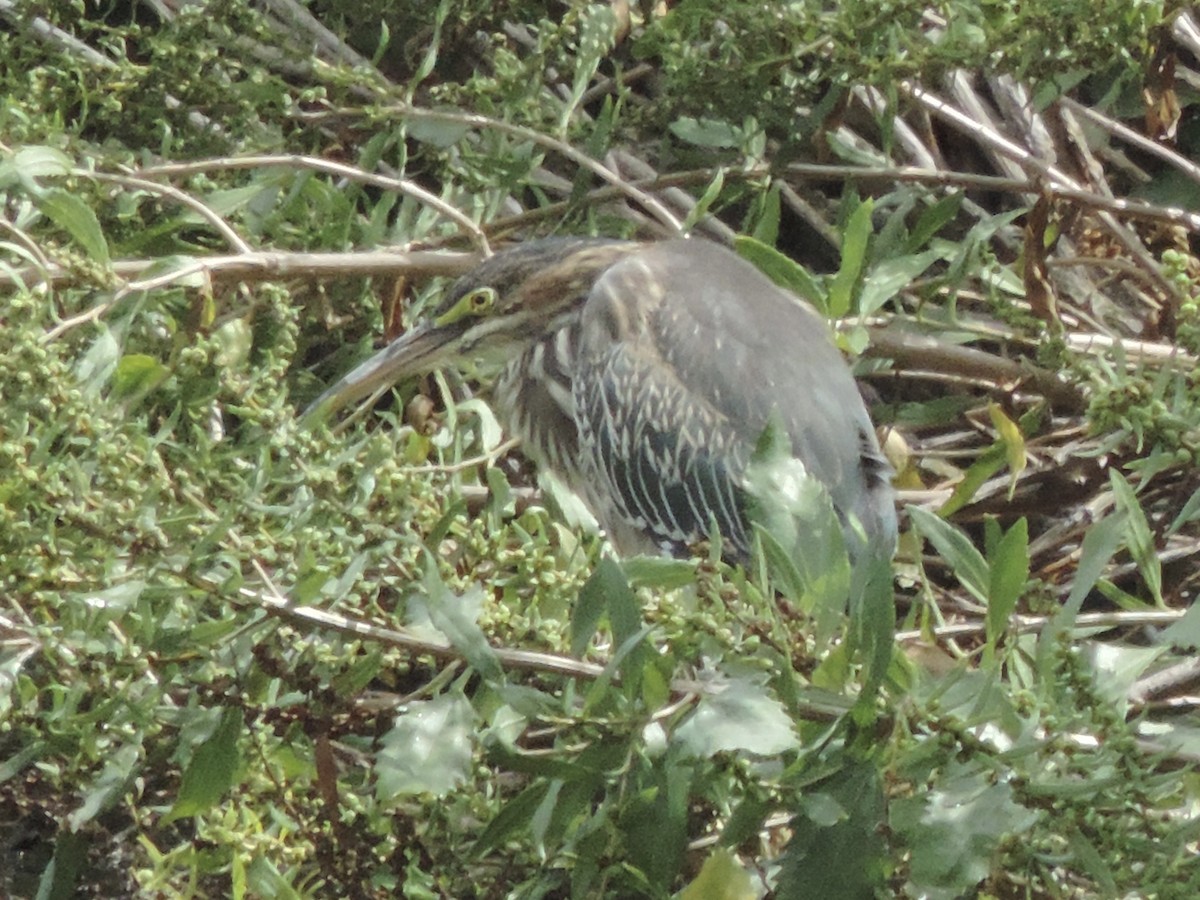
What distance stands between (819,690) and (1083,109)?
1.55m

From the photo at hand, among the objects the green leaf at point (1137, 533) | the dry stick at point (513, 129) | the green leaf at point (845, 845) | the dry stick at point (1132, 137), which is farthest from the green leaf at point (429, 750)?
the dry stick at point (1132, 137)

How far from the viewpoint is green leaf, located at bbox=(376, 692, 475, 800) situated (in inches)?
48.9

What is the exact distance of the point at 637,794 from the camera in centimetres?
135

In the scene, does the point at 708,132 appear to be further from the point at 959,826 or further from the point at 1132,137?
the point at 959,826

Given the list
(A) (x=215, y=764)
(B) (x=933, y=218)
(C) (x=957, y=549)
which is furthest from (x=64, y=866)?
(B) (x=933, y=218)

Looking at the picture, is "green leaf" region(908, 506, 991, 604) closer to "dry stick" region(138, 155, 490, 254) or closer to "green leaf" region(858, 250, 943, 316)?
"green leaf" region(858, 250, 943, 316)

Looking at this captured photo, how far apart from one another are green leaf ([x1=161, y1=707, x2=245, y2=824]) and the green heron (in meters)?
0.88

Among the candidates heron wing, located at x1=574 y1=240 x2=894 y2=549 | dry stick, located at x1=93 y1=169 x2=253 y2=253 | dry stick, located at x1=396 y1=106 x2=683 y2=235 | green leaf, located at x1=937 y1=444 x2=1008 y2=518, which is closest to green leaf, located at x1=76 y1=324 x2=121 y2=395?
dry stick, located at x1=93 y1=169 x2=253 y2=253

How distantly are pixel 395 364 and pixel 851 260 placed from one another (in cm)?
67

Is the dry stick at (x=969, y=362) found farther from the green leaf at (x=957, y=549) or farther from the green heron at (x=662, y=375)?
the green leaf at (x=957, y=549)

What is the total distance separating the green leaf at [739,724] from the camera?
1162 mm

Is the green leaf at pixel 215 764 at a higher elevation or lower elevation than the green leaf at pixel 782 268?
lower

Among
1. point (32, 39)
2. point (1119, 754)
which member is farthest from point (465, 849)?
point (32, 39)

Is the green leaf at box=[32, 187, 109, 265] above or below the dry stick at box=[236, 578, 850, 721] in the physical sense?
above
